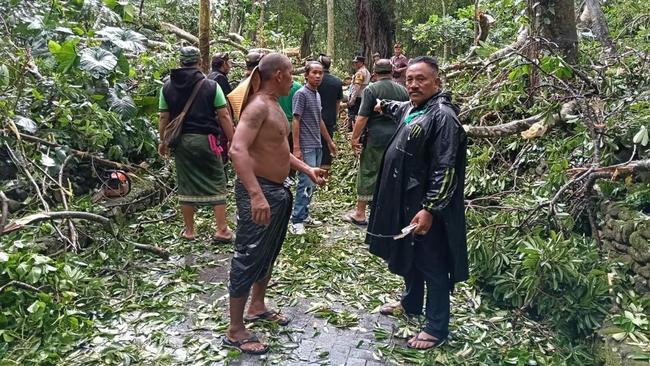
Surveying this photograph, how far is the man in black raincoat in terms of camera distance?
3240mm

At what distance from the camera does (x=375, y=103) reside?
5.57 meters

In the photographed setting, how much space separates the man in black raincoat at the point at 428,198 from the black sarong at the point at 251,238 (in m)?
0.76

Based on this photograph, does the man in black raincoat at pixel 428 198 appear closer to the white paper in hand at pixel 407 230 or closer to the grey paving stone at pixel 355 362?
the white paper in hand at pixel 407 230

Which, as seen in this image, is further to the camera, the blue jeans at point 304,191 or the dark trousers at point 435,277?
the blue jeans at point 304,191

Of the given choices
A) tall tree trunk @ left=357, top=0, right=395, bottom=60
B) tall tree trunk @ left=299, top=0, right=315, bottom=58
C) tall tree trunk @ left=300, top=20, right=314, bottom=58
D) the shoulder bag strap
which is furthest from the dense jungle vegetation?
tall tree trunk @ left=300, top=20, right=314, bottom=58

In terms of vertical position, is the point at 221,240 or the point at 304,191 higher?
the point at 304,191

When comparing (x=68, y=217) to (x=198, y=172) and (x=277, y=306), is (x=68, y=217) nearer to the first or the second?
(x=198, y=172)

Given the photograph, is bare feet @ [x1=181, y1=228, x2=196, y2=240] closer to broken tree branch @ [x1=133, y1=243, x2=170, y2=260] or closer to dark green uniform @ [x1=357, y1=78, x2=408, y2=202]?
broken tree branch @ [x1=133, y1=243, x2=170, y2=260]

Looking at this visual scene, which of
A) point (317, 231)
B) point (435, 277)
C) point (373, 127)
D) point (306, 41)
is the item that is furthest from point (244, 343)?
point (306, 41)

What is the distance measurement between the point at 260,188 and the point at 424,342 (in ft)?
4.99

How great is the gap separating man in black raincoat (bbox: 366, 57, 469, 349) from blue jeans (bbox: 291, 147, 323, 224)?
221cm

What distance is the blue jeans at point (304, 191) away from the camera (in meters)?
5.82

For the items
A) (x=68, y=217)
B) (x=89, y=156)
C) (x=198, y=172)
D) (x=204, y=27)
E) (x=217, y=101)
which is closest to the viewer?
(x=68, y=217)

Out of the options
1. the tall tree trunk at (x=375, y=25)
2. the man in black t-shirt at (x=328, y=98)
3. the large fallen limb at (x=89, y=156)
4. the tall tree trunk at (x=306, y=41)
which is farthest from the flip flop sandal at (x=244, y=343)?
the tall tree trunk at (x=306, y=41)
